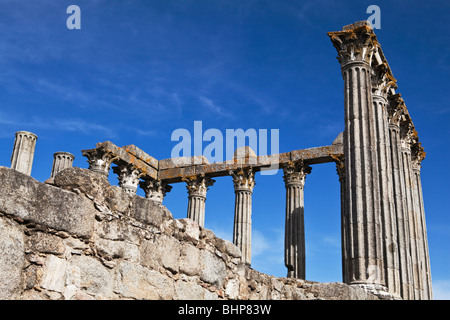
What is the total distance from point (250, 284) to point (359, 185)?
6130 millimetres

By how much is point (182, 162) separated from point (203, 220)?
118 inches

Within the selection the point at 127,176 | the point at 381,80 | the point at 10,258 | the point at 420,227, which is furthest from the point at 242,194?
the point at 10,258

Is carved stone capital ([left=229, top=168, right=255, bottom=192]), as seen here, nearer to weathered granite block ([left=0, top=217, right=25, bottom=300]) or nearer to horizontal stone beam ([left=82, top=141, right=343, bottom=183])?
horizontal stone beam ([left=82, top=141, right=343, bottom=183])

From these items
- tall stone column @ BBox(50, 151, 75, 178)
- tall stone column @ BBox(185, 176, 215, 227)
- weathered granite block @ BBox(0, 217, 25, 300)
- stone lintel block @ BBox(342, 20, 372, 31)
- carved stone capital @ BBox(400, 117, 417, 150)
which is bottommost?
weathered granite block @ BBox(0, 217, 25, 300)

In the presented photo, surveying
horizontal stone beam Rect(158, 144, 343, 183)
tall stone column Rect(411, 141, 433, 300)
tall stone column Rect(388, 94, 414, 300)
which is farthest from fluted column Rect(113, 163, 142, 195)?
tall stone column Rect(411, 141, 433, 300)

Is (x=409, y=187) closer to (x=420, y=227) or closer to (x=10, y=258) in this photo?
(x=420, y=227)

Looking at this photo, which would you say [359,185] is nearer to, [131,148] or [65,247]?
[65,247]

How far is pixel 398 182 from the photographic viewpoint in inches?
681

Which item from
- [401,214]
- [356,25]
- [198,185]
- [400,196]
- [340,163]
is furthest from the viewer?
[198,185]

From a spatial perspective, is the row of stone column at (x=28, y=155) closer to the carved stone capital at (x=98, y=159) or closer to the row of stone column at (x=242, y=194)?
the row of stone column at (x=242, y=194)

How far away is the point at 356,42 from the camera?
46.2ft

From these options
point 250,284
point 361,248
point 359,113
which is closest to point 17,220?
point 250,284

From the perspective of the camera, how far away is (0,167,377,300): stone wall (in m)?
4.23

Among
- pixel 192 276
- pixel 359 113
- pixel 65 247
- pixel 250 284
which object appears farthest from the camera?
pixel 359 113
